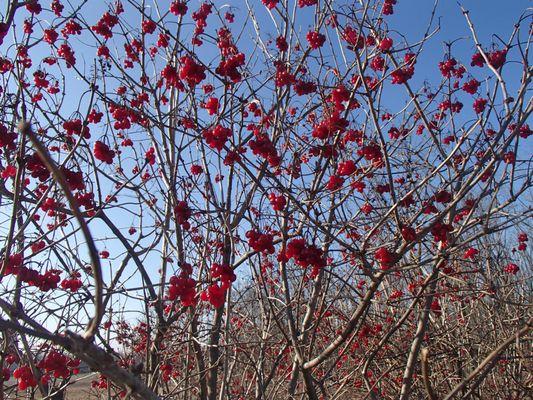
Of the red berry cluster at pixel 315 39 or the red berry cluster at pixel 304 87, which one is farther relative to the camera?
the red berry cluster at pixel 315 39

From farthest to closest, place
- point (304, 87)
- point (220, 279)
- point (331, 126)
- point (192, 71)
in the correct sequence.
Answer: point (304, 87)
point (192, 71)
point (331, 126)
point (220, 279)

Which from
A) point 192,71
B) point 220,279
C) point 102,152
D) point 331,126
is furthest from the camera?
point 102,152

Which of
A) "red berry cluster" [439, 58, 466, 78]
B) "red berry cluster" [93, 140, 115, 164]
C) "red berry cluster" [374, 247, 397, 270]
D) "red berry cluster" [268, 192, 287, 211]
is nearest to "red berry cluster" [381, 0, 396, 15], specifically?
"red berry cluster" [439, 58, 466, 78]

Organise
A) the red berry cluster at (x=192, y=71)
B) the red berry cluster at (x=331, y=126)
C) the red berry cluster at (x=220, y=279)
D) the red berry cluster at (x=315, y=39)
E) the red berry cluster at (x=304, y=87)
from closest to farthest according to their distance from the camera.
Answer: the red berry cluster at (x=220, y=279) < the red berry cluster at (x=331, y=126) < the red berry cluster at (x=192, y=71) < the red berry cluster at (x=304, y=87) < the red berry cluster at (x=315, y=39)

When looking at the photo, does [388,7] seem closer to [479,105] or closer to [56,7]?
[479,105]

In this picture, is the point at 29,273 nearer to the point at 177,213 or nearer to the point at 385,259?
the point at 177,213

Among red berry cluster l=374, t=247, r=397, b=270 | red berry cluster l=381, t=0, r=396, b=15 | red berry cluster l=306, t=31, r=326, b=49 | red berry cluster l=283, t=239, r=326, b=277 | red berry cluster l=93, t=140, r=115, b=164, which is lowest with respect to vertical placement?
red berry cluster l=283, t=239, r=326, b=277

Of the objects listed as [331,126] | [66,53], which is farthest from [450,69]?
[66,53]

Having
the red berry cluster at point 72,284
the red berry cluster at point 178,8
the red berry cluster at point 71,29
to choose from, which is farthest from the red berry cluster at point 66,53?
the red berry cluster at point 72,284

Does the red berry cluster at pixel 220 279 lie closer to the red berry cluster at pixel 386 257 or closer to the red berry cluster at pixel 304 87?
the red berry cluster at pixel 386 257

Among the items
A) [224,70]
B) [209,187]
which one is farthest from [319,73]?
[209,187]

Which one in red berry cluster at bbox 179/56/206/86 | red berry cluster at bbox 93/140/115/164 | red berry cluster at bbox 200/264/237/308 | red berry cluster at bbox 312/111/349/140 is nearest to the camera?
red berry cluster at bbox 200/264/237/308

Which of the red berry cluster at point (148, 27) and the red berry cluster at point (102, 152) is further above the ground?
the red berry cluster at point (148, 27)

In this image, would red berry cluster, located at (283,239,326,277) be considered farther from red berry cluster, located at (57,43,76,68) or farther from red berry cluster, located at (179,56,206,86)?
red berry cluster, located at (57,43,76,68)
